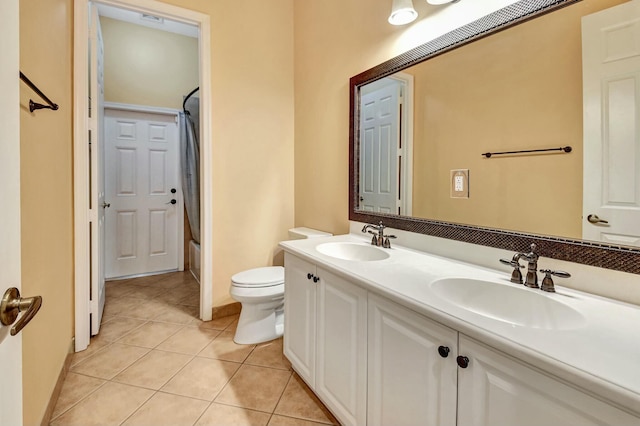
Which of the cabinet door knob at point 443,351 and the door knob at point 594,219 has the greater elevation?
the door knob at point 594,219

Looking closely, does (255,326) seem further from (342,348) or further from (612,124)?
(612,124)

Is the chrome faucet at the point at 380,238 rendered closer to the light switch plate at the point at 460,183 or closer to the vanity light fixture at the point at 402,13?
the light switch plate at the point at 460,183

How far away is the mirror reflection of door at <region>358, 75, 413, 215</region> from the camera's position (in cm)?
175

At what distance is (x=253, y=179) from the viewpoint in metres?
2.74

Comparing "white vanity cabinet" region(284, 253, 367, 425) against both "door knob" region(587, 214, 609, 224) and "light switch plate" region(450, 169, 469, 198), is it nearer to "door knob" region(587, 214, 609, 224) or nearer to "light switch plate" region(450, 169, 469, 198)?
"light switch plate" region(450, 169, 469, 198)

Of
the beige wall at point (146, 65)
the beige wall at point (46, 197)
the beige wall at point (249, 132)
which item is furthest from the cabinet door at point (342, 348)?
the beige wall at point (146, 65)

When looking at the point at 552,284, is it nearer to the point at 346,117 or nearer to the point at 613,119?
the point at 613,119

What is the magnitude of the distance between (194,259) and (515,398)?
12.3 ft

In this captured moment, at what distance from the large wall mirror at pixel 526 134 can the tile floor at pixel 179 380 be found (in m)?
1.14

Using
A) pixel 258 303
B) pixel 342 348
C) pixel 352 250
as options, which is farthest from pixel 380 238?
pixel 258 303

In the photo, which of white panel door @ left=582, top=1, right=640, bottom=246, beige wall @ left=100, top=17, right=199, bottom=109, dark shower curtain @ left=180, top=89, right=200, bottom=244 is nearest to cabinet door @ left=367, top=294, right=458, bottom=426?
white panel door @ left=582, top=1, right=640, bottom=246

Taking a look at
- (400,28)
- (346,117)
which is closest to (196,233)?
(346,117)

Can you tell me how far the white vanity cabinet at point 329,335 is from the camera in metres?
1.24

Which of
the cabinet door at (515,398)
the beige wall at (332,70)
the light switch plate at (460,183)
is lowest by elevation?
the cabinet door at (515,398)
